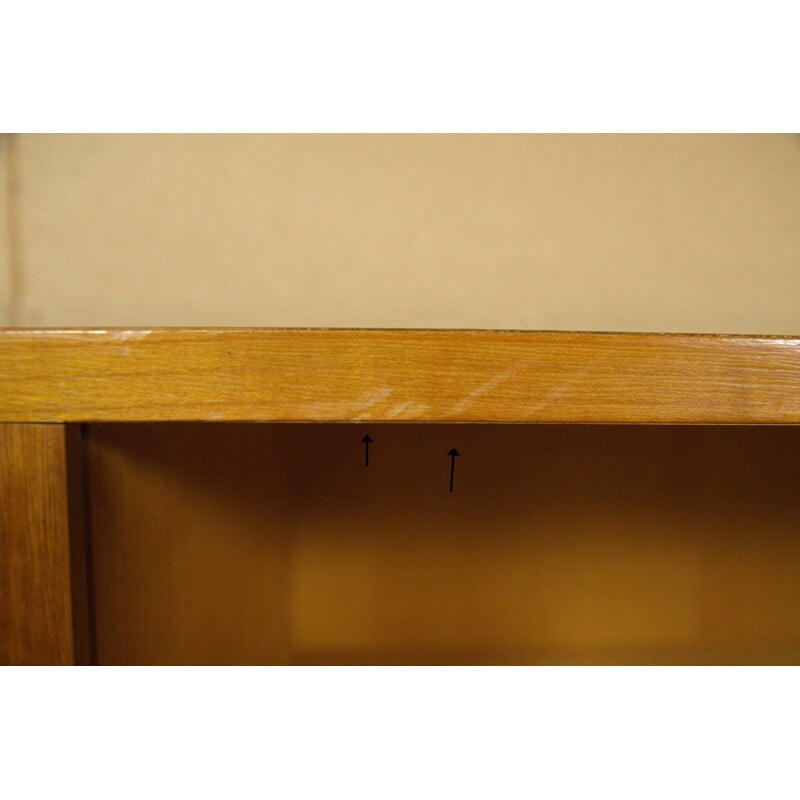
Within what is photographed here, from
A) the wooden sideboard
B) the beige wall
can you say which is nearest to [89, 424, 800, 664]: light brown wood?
the wooden sideboard

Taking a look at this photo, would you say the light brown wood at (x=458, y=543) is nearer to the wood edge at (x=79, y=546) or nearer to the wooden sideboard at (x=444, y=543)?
the wooden sideboard at (x=444, y=543)

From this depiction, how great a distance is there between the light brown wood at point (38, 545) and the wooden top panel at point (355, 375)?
2cm

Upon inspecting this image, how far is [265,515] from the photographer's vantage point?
2.61 feet

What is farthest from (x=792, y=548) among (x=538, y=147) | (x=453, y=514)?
(x=538, y=147)

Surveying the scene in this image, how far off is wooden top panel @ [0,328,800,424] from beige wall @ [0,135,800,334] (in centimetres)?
43

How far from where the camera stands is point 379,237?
0.79m

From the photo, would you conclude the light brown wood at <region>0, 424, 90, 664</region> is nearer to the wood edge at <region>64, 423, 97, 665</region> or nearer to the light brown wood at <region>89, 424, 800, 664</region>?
the wood edge at <region>64, 423, 97, 665</region>

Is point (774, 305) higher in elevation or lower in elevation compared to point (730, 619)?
higher

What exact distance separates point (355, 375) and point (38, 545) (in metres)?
0.26

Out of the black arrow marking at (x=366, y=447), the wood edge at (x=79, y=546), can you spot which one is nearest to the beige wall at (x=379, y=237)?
the black arrow marking at (x=366, y=447)

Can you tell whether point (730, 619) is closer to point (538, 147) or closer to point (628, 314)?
point (628, 314)

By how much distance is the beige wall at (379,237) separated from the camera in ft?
2.57

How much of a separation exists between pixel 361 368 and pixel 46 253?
2.33 feet

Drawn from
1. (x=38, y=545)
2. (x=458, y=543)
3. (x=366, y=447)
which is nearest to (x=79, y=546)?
(x=38, y=545)
